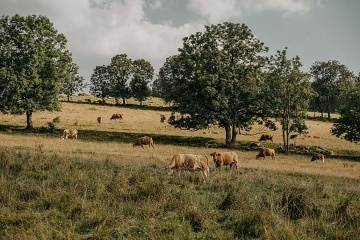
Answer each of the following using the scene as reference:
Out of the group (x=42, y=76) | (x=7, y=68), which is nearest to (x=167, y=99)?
(x=42, y=76)

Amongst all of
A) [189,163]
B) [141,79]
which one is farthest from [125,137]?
[141,79]

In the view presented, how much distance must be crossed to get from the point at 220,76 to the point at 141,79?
197ft

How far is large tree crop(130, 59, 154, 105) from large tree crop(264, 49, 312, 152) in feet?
189

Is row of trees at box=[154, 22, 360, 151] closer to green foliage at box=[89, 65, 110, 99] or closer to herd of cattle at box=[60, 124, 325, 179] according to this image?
herd of cattle at box=[60, 124, 325, 179]

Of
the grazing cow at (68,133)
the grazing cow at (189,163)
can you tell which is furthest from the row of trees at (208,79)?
the grazing cow at (189,163)

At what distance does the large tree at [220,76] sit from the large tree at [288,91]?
1797 millimetres

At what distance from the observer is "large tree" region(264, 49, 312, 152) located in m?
39.8

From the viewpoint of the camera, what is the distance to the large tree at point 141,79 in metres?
94.6

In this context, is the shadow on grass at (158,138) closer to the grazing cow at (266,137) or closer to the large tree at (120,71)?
the grazing cow at (266,137)

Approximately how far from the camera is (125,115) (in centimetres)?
6650

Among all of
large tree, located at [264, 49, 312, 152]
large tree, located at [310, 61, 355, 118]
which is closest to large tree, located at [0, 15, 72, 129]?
large tree, located at [264, 49, 312, 152]

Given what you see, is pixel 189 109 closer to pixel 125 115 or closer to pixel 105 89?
pixel 125 115

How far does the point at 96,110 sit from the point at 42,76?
28899 millimetres

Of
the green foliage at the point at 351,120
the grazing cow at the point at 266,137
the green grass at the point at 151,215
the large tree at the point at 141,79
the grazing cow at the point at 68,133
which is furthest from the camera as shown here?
the large tree at the point at 141,79
